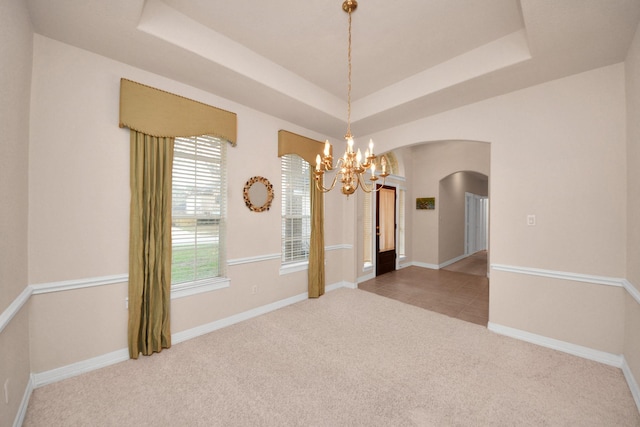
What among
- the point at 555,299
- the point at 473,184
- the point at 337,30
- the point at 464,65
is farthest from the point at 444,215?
the point at 337,30

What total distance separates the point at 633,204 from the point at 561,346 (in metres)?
1.57

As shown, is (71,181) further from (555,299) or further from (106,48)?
(555,299)

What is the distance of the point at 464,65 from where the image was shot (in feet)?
8.98

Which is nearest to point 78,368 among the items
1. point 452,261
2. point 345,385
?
point 345,385

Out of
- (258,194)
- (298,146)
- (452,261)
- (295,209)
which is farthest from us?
(452,261)

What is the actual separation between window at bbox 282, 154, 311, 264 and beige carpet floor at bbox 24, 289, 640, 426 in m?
1.43

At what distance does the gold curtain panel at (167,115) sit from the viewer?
2414 mm

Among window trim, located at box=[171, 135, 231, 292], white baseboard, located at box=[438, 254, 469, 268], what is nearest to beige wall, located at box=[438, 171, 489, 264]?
white baseboard, located at box=[438, 254, 469, 268]

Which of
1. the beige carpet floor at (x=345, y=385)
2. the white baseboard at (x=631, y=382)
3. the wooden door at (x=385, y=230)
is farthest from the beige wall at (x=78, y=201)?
the wooden door at (x=385, y=230)

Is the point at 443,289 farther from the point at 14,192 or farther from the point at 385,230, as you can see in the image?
the point at 14,192

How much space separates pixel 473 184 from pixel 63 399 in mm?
10497

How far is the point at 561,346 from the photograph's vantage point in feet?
8.61

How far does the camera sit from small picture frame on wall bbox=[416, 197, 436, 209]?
22.2 ft

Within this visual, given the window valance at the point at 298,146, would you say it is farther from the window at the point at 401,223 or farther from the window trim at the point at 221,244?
the window at the point at 401,223
